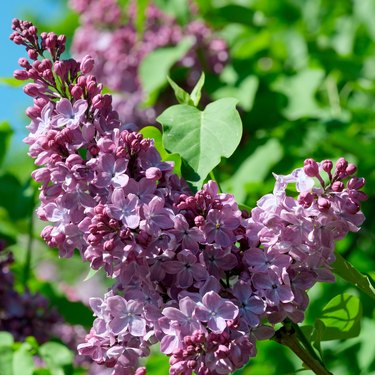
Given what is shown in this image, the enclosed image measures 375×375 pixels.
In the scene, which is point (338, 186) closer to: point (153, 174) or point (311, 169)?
point (311, 169)

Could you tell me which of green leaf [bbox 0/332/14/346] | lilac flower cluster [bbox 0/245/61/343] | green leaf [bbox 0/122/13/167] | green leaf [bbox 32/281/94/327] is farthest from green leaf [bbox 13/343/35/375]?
green leaf [bbox 0/122/13/167]

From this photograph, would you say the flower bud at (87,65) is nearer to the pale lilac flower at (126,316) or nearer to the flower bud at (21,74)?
the flower bud at (21,74)

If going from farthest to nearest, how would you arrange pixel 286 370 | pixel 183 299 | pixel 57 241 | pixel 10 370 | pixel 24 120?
pixel 24 120, pixel 286 370, pixel 10 370, pixel 57 241, pixel 183 299

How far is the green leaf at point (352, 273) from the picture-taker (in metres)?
1.73

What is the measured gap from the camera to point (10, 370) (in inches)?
93.7

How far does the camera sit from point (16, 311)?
2785 millimetres

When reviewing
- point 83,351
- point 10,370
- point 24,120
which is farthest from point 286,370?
point 24,120

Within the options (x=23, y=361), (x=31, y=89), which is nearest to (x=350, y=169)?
(x=31, y=89)

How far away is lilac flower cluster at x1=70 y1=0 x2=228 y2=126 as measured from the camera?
159 inches

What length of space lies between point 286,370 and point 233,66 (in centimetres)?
139

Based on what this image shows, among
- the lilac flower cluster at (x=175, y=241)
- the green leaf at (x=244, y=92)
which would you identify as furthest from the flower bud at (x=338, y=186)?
the green leaf at (x=244, y=92)

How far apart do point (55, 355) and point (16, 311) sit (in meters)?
0.31

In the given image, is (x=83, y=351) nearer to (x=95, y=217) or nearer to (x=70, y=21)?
(x=95, y=217)

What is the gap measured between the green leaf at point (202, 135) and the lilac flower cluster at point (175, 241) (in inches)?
3.9
